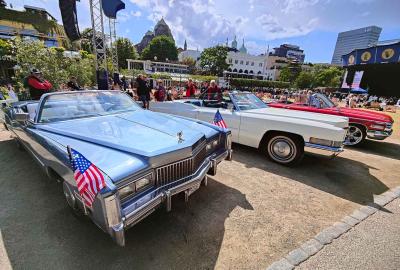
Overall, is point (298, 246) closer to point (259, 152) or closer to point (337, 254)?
point (337, 254)

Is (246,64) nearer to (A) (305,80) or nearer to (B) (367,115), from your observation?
(A) (305,80)

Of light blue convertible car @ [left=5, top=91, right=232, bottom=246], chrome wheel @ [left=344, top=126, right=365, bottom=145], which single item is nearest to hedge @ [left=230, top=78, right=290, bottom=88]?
chrome wheel @ [left=344, top=126, right=365, bottom=145]

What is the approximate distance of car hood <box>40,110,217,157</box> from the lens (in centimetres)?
229

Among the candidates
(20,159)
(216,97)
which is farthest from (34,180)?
(216,97)

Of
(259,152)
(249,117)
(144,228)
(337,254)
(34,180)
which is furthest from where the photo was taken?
(259,152)

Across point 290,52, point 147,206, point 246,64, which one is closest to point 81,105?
point 147,206

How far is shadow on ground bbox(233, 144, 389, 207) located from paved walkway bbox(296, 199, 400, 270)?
2.01 ft

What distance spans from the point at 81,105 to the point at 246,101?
3729 millimetres

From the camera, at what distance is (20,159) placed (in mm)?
4324

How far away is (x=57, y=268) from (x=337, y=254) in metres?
2.88

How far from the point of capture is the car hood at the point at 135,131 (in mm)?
2287

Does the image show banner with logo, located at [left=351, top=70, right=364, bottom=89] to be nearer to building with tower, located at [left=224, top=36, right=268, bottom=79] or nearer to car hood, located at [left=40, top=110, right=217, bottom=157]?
car hood, located at [left=40, top=110, right=217, bottom=157]

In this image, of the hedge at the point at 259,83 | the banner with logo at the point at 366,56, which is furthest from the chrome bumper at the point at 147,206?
the hedge at the point at 259,83

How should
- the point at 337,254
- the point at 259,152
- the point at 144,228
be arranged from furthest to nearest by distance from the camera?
the point at 259,152
the point at 144,228
the point at 337,254
